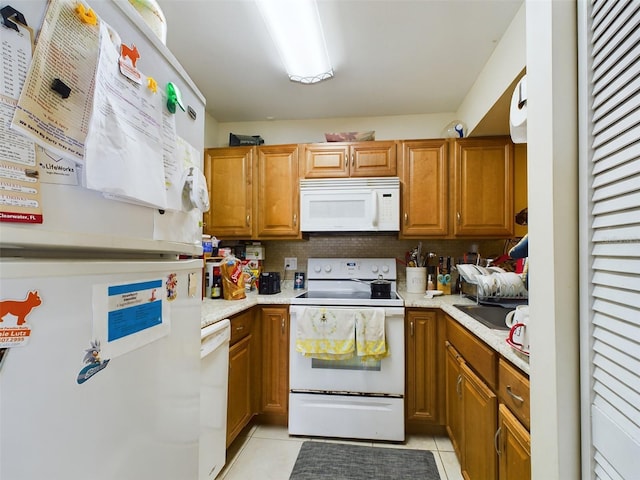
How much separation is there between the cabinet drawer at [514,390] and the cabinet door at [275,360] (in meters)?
1.37

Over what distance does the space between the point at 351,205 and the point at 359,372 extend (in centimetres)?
121

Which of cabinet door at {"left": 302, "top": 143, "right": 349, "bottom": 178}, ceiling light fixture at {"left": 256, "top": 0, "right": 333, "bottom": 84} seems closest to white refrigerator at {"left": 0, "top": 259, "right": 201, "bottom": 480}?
ceiling light fixture at {"left": 256, "top": 0, "right": 333, "bottom": 84}

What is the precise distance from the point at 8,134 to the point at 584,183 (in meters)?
1.01

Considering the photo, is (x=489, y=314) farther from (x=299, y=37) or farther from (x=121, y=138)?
(x=299, y=37)

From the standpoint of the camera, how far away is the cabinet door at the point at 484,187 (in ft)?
7.61

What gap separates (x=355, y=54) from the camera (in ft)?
6.33

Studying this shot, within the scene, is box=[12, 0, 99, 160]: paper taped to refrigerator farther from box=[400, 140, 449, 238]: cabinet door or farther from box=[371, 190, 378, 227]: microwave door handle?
box=[400, 140, 449, 238]: cabinet door

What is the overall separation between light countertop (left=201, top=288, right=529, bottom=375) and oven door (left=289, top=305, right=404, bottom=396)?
19 centimetres

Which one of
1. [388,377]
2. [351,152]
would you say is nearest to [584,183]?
[388,377]

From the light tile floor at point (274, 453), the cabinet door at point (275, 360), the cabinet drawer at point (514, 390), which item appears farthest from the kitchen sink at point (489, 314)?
the cabinet door at point (275, 360)

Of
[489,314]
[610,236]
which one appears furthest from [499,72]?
[610,236]

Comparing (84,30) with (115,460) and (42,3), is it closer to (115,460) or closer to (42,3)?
(42,3)

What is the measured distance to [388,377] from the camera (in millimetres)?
1992

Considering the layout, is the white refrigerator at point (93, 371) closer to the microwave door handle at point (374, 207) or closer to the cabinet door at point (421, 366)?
the cabinet door at point (421, 366)
